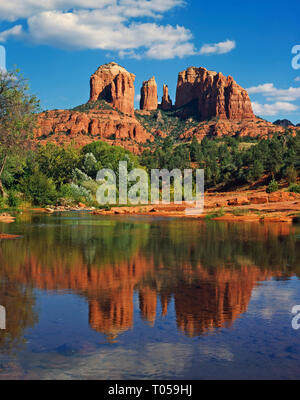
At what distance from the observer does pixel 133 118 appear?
178875mm

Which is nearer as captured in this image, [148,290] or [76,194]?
[148,290]

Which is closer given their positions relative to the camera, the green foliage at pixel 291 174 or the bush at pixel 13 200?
the bush at pixel 13 200

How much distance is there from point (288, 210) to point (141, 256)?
24.8 meters

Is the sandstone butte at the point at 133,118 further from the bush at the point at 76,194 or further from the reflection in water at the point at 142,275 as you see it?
the reflection in water at the point at 142,275

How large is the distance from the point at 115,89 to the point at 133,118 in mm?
17870

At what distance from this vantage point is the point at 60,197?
50875mm

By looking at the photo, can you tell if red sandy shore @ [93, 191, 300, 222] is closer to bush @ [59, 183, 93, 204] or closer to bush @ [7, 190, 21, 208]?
bush @ [7, 190, 21, 208]

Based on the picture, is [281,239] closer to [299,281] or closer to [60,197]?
[299,281]

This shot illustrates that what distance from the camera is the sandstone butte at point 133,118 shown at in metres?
152

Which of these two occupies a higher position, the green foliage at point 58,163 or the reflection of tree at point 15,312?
the green foliage at point 58,163

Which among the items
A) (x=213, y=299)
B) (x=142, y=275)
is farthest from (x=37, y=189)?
(x=213, y=299)

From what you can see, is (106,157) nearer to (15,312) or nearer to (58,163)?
(58,163)

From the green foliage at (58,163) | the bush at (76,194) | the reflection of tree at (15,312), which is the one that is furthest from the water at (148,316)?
the green foliage at (58,163)
